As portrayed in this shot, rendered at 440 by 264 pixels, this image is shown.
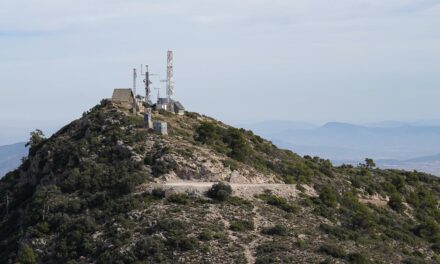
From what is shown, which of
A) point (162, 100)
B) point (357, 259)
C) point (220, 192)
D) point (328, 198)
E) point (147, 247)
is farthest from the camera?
point (162, 100)

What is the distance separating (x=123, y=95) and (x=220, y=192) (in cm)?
2496

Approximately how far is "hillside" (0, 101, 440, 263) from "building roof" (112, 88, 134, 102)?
261cm

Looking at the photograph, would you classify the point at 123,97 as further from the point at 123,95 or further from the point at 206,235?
the point at 206,235

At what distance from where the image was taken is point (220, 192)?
47.3m

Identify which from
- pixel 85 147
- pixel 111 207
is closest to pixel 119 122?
pixel 85 147

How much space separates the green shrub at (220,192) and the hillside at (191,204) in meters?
0.07

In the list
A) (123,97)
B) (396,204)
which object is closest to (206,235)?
(396,204)

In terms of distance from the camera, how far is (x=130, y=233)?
43031mm

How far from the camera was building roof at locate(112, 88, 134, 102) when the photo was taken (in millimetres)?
69062

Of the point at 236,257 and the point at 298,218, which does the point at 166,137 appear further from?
the point at 236,257

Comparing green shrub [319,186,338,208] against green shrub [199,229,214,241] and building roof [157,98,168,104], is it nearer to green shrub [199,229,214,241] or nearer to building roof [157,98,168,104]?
green shrub [199,229,214,241]

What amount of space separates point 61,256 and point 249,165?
18559 millimetres

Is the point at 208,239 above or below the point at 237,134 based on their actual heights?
below

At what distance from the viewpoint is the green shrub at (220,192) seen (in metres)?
47.2
